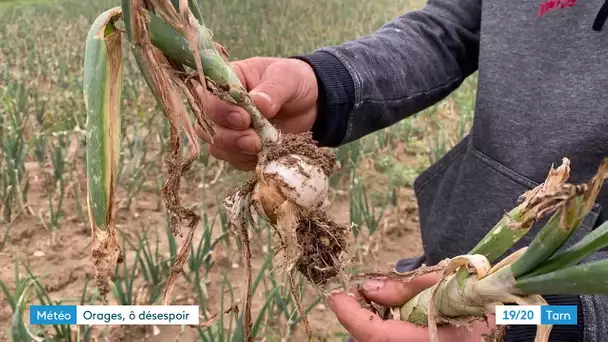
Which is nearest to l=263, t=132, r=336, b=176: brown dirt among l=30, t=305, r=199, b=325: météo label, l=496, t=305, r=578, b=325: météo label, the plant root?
the plant root

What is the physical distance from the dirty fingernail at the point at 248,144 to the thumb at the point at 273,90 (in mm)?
50

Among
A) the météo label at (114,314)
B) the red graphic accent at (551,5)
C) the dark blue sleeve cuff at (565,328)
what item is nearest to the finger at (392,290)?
the dark blue sleeve cuff at (565,328)

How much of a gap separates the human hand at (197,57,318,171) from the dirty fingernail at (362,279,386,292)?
292 mm

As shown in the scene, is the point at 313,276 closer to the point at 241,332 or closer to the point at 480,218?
the point at 241,332

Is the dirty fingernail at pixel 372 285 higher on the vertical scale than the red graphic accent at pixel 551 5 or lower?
lower

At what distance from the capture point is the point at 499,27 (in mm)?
1041

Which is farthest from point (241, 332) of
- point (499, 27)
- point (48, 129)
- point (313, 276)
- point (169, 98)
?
point (48, 129)

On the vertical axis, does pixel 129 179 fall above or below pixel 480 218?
above

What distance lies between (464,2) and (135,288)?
3.72 feet

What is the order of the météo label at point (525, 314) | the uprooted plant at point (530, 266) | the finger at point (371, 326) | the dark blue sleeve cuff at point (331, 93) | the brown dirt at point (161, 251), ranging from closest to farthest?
the uprooted plant at point (530, 266) → the météo label at point (525, 314) → the finger at point (371, 326) → the dark blue sleeve cuff at point (331, 93) → the brown dirt at point (161, 251)

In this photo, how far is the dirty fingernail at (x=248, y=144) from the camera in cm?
87

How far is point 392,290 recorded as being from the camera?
33.9 inches

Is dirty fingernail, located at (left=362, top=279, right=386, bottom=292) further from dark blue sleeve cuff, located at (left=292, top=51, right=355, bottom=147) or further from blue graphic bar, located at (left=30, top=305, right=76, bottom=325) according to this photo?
blue graphic bar, located at (left=30, top=305, right=76, bottom=325)

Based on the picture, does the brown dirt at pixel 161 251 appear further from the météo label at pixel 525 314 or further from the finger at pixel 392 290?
the météo label at pixel 525 314
